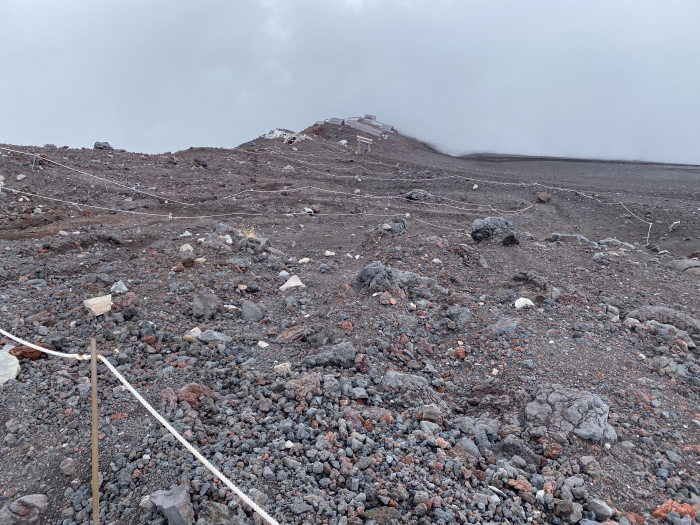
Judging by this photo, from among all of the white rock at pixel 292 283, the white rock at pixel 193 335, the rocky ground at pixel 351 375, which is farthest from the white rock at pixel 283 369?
the white rock at pixel 292 283

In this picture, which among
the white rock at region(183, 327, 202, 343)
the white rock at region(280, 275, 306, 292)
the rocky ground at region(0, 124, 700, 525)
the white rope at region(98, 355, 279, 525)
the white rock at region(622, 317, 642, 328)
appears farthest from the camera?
the white rock at region(280, 275, 306, 292)

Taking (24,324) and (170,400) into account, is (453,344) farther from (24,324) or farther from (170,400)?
(24,324)

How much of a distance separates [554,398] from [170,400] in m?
2.71

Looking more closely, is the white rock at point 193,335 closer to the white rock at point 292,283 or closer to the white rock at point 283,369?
the white rock at point 283,369

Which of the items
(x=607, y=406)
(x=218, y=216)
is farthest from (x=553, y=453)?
(x=218, y=216)

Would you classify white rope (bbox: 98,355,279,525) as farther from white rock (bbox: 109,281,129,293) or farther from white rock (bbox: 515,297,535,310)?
white rock (bbox: 515,297,535,310)

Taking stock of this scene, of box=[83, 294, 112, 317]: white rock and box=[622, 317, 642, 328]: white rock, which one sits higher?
box=[83, 294, 112, 317]: white rock

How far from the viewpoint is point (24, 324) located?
362cm

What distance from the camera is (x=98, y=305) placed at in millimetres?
3824

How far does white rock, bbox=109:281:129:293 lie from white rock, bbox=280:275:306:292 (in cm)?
171

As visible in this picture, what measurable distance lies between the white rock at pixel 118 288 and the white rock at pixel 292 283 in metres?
1.71

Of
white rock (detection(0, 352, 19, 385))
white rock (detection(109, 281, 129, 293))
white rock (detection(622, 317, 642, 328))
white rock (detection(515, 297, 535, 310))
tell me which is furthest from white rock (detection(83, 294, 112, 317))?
white rock (detection(622, 317, 642, 328))

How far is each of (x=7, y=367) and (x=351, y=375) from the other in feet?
8.30

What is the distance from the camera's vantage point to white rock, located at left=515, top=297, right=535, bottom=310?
437cm
